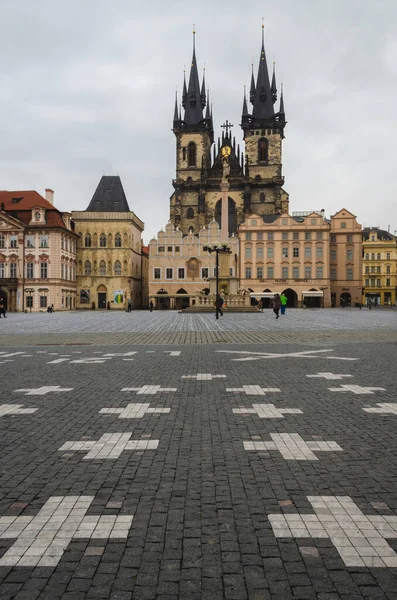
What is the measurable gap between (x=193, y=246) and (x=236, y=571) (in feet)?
240

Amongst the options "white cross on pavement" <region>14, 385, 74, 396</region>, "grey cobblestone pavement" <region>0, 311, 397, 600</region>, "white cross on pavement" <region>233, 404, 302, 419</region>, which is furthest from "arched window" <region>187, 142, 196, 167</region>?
"white cross on pavement" <region>233, 404, 302, 419</region>

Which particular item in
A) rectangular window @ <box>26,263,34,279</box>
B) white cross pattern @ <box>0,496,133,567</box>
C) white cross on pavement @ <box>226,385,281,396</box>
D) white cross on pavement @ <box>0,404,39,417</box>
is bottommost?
white cross on pavement @ <box>0,404,39,417</box>

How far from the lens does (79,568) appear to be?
9.04 feet

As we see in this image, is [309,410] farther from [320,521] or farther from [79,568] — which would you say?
[79,568]

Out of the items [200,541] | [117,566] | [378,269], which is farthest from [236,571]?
[378,269]

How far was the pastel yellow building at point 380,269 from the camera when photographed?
9344 centimetres

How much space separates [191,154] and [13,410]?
8747cm

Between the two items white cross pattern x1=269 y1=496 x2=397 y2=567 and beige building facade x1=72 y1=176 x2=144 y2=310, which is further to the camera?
beige building facade x1=72 y1=176 x2=144 y2=310

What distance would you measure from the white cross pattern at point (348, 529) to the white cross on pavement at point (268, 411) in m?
2.53

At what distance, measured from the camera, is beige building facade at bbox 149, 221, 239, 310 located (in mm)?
73750

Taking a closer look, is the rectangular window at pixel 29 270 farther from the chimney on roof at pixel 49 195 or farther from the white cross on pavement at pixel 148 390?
the white cross on pavement at pixel 148 390

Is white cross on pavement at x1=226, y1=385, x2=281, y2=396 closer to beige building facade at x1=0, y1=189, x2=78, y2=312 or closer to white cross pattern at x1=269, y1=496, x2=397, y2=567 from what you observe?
white cross pattern at x1=269, y1=496, x2=397, y2=567

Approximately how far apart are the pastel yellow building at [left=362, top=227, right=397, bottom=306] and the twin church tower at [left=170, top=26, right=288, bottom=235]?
1879 centimetres

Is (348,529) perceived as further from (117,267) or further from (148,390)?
(117,267)
